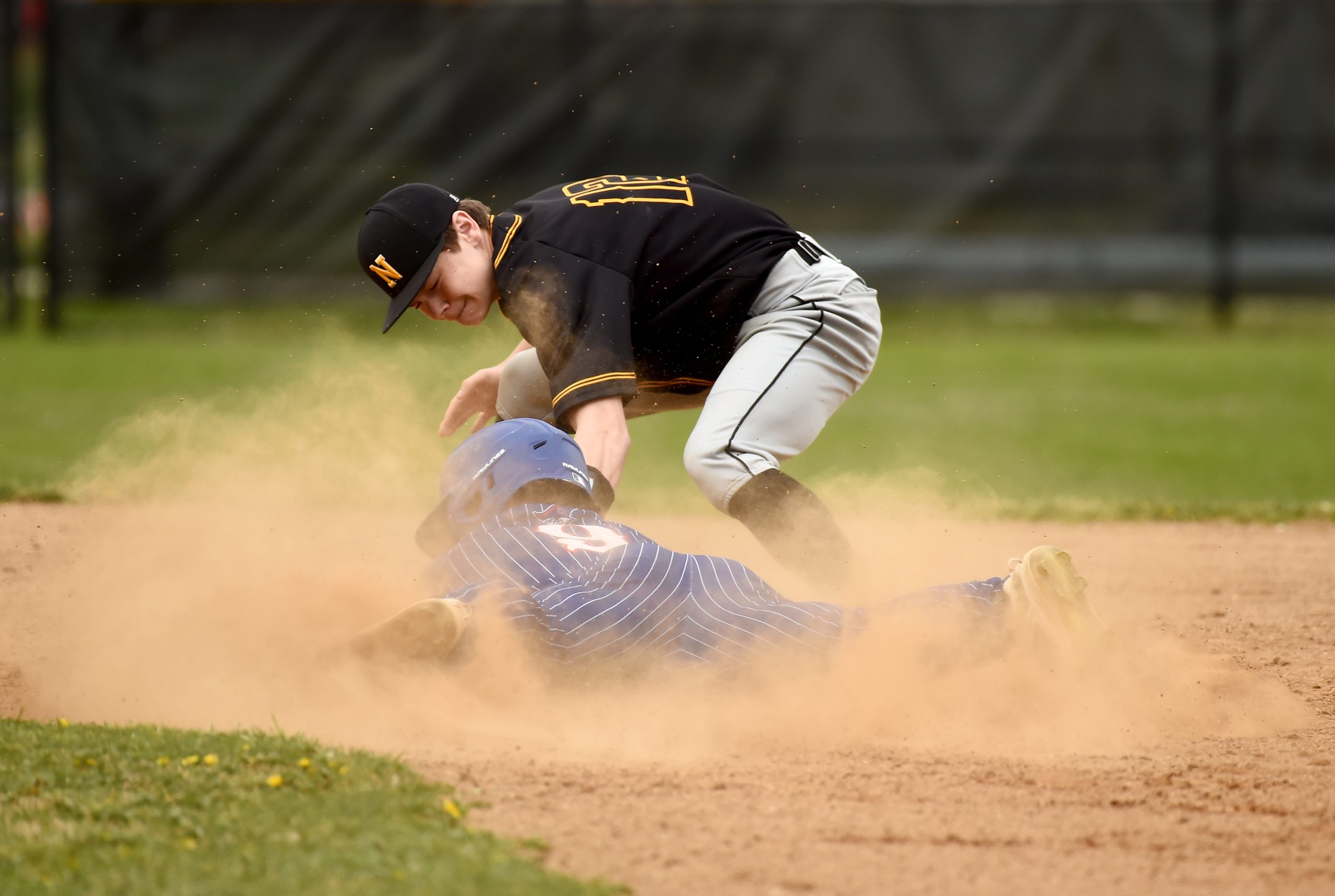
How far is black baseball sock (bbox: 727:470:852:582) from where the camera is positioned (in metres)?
3.19

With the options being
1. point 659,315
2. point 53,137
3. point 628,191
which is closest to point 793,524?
point 659,315

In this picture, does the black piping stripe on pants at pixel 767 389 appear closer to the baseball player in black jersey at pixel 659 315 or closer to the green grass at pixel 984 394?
the baseball player in black jersey at pixel 659 315

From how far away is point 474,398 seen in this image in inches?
145

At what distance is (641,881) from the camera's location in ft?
6.41

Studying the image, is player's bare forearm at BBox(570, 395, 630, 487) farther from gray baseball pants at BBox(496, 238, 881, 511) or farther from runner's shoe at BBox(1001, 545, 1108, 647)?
runner's shoe at BBox(1001, 545, 1108, 647)

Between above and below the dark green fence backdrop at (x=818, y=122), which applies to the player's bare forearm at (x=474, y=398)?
below

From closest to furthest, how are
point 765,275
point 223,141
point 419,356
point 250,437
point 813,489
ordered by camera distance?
point 765,275, point 250,437, point 813,489, point 419,356, point 223,141

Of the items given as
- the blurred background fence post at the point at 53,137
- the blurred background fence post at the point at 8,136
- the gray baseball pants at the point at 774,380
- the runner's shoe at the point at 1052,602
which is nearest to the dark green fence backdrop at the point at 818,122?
the blurred background fence post at the point at 53,137

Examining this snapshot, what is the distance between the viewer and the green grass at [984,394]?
579 cm

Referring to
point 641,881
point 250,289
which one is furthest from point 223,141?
point 641,881

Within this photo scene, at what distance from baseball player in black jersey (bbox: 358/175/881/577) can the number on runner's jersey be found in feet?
0.58

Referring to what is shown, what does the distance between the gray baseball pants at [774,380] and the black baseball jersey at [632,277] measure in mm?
89

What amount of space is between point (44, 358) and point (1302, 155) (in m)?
9.01

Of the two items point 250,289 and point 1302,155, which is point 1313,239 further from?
point 250,289
